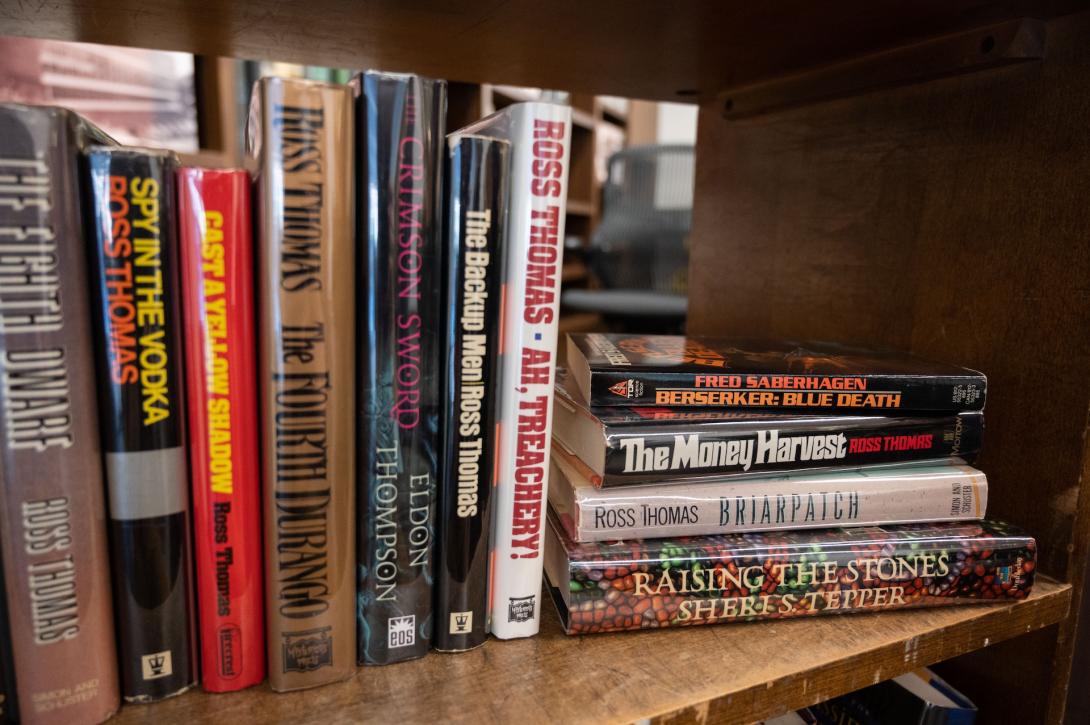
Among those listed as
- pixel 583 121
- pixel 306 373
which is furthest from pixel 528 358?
pixel 583 121

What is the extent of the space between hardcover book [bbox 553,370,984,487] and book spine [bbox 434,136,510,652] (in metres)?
0.08

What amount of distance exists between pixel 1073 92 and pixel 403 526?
1.85 ft

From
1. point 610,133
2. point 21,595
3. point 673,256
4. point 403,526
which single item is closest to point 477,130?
point 403,526

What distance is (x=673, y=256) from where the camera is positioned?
2379 mm

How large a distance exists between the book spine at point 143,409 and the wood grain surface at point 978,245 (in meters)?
0.60

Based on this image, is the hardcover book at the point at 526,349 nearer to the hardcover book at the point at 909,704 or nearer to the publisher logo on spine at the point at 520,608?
the publisher logo on spine at the point at 520,608

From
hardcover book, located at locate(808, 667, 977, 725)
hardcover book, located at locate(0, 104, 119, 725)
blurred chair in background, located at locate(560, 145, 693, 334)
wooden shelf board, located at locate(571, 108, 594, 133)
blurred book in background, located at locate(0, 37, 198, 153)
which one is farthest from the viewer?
wooden shelf board, located at locate(571, 108, 594, 133)

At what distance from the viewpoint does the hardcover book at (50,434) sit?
31 cm

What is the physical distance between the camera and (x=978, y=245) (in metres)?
0.56

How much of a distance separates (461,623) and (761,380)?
9.9 inches

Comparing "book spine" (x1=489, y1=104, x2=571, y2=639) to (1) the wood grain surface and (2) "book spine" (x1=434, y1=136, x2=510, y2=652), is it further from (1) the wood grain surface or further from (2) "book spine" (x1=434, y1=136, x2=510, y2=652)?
(1) the wood grain surface

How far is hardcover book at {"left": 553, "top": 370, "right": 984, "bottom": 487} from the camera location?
0.43 metres

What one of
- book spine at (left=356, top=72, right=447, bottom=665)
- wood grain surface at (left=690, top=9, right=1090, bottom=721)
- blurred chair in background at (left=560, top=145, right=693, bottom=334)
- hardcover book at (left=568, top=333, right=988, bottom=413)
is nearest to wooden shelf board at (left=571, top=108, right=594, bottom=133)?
blurred chair in background at (left=560, top=145, right=693, bottom=334)

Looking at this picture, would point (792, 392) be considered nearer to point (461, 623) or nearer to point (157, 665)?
point (461, 623)
